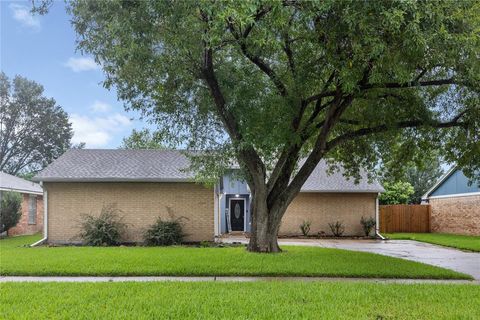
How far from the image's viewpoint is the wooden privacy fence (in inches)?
1061

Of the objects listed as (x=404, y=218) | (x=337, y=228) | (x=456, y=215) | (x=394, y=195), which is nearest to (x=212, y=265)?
(x=337, y=228)

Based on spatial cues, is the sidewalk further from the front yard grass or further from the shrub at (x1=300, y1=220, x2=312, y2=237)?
the shrub at (x1=300, y1=220, x2=312, y2=237)

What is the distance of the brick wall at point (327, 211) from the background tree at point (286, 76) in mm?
6722

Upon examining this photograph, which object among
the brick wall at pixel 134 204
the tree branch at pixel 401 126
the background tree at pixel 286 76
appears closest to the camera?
the background tree at pixel 286 76

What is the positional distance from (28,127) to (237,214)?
28542 millimetres

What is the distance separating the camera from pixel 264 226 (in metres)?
12.4

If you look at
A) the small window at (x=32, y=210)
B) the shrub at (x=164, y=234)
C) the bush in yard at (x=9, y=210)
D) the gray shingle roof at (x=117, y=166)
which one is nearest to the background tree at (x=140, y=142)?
the small window at (x=32, y=210)

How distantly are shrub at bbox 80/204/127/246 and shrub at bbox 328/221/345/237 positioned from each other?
1068 centimetres

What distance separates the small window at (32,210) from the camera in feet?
78.6

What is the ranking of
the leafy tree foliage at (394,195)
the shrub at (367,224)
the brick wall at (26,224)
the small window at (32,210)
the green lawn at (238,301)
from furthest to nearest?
the leafy tree foliage at (394,195) → the small window at (32,210) → the brick wall at (26,224) → the shrub at (367,224) → the green lawn at (238,301)

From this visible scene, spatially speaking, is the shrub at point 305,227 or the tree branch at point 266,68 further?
the shrub at point 305,227

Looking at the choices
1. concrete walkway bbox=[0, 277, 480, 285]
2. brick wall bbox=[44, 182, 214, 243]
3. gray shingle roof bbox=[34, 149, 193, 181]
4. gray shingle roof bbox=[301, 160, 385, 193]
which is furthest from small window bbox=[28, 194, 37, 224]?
concrete walkway bbox=[0, 277, 480, 285]

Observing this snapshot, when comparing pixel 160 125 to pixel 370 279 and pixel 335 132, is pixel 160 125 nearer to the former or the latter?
pixel 335 132

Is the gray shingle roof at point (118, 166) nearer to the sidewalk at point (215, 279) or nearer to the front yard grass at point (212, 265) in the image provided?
the front yard grass at point (212, 265)
